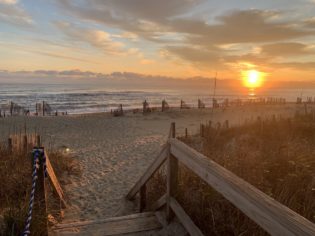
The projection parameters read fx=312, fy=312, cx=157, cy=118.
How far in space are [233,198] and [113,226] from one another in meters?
2.43

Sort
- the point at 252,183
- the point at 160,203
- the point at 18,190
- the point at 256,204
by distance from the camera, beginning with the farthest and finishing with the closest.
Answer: the point at 18,190, the point at 160,203, the point at 252,183, the point at 256,204

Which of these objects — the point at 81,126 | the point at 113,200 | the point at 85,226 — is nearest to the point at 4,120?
the point at 81,126

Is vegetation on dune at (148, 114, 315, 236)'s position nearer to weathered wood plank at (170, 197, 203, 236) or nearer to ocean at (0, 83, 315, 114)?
weathered wood plank at (170, 197, 203, 236)

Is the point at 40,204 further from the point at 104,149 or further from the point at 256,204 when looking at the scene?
the point at 104,149

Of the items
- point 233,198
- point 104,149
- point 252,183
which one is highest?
point 233,198

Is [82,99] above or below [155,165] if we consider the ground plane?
below

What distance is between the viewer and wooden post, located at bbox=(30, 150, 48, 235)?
3.66 metres

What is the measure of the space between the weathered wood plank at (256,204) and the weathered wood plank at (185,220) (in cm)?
67

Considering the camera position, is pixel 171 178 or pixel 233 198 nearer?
pixel 233 198

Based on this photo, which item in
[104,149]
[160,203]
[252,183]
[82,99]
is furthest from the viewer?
[82,99]

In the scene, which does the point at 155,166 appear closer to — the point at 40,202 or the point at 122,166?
the point at 40,202

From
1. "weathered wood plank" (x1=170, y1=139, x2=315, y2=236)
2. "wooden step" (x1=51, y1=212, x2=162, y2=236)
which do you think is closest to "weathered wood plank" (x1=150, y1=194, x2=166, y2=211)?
"wooden step" (x1=51, y1=212, x2=162, y2=236)

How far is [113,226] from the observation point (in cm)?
430

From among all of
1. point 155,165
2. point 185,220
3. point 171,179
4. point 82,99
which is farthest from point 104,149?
point 82,99
